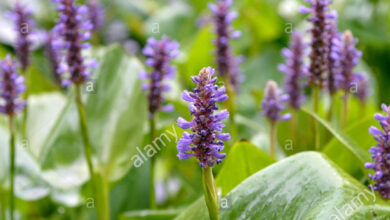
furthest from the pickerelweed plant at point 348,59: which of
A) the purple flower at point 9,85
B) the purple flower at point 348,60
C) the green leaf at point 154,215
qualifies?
the purple flower at point 9,85

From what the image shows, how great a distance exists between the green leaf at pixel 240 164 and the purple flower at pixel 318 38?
0.42 metres

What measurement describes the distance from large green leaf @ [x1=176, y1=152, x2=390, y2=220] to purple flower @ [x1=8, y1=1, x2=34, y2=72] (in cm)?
136

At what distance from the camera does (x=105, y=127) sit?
110 inches

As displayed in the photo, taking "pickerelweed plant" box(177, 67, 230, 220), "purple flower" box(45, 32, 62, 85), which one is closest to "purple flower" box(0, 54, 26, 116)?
"pickerelweed plant" box(177, 67, 230, 220)

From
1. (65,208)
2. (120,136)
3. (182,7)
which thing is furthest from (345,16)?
(65,208)

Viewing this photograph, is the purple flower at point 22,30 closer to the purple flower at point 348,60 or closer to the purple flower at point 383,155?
the purple flower at point 348,60

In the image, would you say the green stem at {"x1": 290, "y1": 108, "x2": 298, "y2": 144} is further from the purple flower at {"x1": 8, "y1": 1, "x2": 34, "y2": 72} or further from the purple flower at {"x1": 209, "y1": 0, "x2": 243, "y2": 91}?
the purple flower at {"x1": 8, "y1": 1, "x2": 34, "y2": 72}

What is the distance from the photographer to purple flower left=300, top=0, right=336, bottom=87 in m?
2.03

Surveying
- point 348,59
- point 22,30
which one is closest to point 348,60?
point 348,59

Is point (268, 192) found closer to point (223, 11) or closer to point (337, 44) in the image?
point (337, 44)

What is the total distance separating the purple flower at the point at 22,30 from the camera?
2.55m

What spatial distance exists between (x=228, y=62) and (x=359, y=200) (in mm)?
1213

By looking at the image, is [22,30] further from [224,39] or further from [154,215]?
[154,215]

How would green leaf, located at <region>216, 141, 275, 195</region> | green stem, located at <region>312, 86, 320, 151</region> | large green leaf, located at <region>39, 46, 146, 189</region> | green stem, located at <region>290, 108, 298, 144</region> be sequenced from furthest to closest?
green stem, located at <region>290, 108, 298, 144</region> → large green leaf, located at <region>39, 46, 146, 189</region> → green stem, located at <region>312, 86, 320, 151</region> → green leaf, located at <region>216, 141, 275, 195</region>
